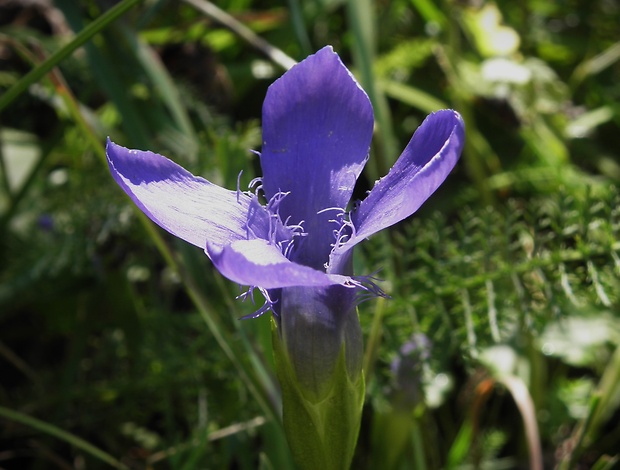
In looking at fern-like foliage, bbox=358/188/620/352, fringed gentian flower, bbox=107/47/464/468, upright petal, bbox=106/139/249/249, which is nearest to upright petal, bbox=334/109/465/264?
fringed gentian flower, bbox=107/47/464/468

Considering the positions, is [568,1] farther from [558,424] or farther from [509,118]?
[558,424]

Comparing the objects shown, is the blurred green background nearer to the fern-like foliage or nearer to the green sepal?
the fern-like foliage

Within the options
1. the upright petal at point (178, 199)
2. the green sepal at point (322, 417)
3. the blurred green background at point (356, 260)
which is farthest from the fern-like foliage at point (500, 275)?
the upright petal at point (178, 199)

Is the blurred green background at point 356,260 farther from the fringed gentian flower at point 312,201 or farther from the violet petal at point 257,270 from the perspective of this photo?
the violet petal at point 257,270

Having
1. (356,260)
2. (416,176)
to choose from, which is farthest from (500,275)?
(416,176)

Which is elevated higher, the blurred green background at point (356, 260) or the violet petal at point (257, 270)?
the violet petal at point (257, 270)

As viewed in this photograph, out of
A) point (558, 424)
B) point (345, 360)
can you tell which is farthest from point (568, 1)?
point (345, 360)
